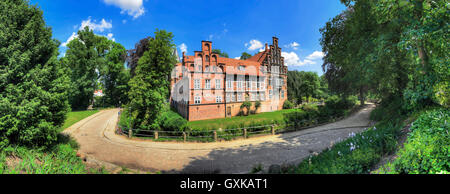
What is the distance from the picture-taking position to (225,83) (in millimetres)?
20688

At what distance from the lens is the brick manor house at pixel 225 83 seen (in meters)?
18.6

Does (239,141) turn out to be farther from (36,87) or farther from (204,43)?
(204,43)

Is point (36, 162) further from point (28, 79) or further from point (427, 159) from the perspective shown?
point (427, 159)

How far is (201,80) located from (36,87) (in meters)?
14.4

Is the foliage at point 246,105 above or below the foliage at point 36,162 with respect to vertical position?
above

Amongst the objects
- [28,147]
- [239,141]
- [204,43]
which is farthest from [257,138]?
[204,43]

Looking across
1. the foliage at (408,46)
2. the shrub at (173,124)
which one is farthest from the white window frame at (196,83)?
the foliage at (408,46)

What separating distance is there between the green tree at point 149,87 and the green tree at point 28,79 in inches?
202

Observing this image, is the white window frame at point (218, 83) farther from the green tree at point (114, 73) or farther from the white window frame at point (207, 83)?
the green tree at point (114, 73)

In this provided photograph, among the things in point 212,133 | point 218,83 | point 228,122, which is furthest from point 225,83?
point 212,133

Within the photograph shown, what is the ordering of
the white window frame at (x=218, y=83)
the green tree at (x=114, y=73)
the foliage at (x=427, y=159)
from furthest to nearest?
the green tree at (x=114, y=73)
the white window frame at (x=218, y=83)
the foliage at (x=427, y=159)

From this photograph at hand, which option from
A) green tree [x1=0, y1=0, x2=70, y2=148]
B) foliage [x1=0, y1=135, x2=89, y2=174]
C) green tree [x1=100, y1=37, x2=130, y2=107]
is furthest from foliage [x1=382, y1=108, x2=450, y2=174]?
green tree [x1=100, y1=37, x2=130, y2=107]

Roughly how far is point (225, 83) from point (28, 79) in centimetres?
1712

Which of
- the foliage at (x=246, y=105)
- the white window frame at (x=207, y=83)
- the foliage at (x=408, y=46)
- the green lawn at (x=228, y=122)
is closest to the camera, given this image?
the foliage at (x=408, y=46)
